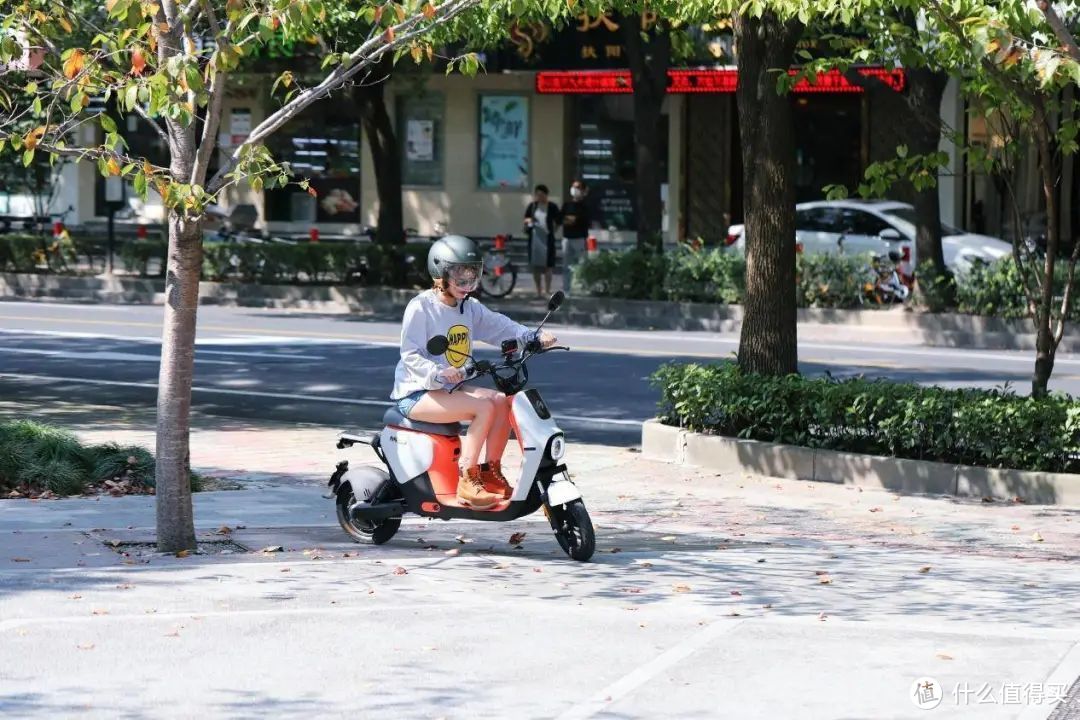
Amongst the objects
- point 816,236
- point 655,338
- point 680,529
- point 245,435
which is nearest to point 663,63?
point 816,236

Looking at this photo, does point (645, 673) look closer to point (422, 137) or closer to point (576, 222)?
point (576, 222)

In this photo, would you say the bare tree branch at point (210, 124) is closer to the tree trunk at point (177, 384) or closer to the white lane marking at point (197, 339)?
the tree trunk at point (177, 384)

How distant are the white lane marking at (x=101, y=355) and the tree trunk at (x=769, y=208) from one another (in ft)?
25.1

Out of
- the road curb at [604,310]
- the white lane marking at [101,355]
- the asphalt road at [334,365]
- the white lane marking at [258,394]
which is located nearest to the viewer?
the white lane marking at [258,394]

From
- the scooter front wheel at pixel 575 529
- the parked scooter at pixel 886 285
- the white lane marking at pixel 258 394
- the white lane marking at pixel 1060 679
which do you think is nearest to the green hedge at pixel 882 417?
the white lane marking at pixel 258 394

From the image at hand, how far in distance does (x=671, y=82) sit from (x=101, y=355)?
1707cm

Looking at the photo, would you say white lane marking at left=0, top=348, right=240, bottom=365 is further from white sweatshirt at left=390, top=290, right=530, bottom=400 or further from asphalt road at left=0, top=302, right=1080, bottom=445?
white sweatshirt at left=390, top=290, right=530, bottom=400

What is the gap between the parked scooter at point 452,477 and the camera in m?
8.76

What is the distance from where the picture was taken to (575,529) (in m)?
8.84

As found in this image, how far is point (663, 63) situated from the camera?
2603 cm

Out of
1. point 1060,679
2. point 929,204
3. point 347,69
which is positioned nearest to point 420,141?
point 929,204

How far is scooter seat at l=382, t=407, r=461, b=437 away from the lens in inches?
358

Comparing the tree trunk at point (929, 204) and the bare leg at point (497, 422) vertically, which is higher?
the tree trunk at point (929, 204)

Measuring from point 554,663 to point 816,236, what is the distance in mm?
21419
